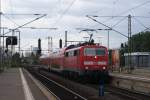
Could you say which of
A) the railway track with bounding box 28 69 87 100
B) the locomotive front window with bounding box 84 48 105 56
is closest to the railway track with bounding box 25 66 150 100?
the railway track with bounding box 28 69 87 100

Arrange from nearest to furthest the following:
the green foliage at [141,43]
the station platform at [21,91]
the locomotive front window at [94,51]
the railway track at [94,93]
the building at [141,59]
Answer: the station platform at [21,91] < the railway track at [94,93] < the locomotive front window at [94,51] < the building at [141,59] < the green foliage at [141,43]

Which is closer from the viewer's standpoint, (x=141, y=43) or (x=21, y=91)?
(x=21, y=91)

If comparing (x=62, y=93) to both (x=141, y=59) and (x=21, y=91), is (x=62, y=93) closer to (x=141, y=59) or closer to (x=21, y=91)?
(x=21, y=91)

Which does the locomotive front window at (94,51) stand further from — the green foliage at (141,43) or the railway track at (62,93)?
the green foliage at (141,43)

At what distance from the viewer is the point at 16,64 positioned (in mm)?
132375

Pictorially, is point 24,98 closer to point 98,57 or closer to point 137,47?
point 98,57

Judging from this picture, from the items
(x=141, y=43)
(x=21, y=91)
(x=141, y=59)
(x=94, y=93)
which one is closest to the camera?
(x=94, y=93)

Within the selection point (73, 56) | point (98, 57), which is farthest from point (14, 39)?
point (98, 57)

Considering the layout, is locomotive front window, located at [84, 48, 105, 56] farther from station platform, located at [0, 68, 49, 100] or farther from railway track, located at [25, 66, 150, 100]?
station platform, located at [0, 68, 49, 100]

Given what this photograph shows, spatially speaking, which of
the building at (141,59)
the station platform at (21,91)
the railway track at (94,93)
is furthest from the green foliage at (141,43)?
the railway track at (94,93)

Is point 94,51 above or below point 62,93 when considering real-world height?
above

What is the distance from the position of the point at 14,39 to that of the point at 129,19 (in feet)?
53.6

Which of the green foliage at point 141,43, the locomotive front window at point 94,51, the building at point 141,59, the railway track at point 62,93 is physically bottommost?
the railway track at point 62,93

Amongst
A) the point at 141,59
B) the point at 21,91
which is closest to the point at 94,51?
the point at 21,91
